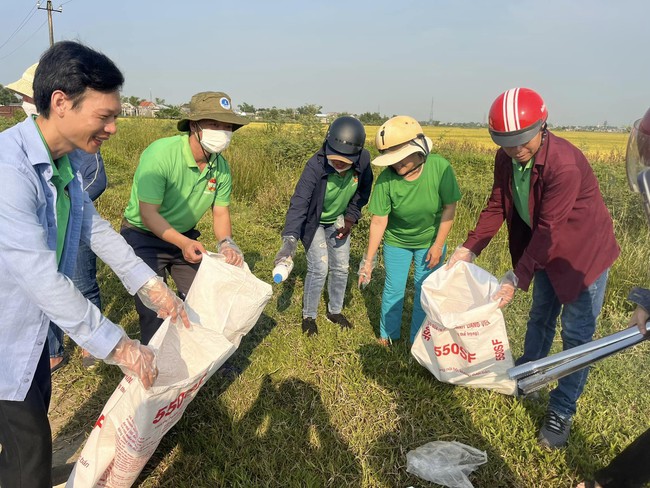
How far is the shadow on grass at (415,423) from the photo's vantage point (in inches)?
89.7

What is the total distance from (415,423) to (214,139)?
2110mm

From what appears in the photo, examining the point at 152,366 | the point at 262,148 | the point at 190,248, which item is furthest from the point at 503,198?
the point at 262,148

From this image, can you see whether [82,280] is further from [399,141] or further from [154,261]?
Result: [399,141]

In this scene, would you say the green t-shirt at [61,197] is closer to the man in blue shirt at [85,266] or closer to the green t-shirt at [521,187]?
the man in blue shirt at [85,266]

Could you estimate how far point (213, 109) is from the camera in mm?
2721

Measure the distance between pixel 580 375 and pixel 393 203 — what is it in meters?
1.55

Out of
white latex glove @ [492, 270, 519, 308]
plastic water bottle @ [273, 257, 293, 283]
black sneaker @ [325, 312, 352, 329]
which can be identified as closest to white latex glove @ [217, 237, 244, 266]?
plastic water bottle @ [273, 257, 293, 283]

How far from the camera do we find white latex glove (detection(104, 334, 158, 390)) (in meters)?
1.57

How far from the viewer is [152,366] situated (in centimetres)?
169

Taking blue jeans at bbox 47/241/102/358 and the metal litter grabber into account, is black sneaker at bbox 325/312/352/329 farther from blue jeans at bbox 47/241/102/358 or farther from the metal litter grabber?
the metal litter grabber

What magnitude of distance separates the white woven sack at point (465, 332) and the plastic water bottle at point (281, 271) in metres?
0.94

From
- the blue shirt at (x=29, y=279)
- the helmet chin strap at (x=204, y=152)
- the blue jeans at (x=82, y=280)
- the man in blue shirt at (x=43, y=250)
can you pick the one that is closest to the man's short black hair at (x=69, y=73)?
the man in blue shirt at (x=43, y=250)

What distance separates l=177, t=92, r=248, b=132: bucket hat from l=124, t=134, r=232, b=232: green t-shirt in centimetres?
18

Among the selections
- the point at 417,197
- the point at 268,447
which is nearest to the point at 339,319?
the point at 417,197
